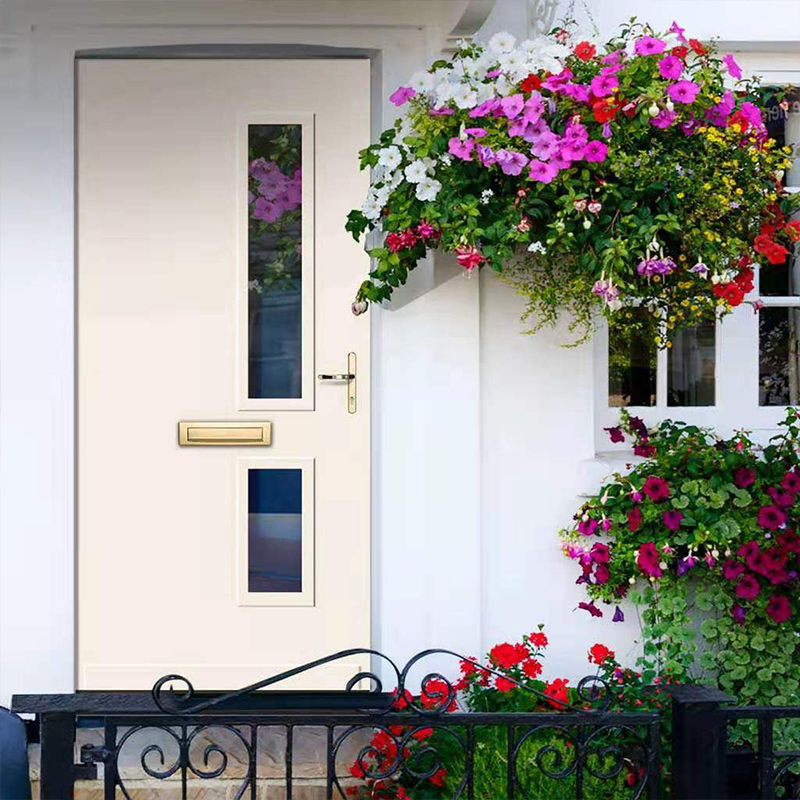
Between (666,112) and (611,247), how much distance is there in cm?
39

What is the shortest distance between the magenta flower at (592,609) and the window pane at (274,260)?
1.12 meters

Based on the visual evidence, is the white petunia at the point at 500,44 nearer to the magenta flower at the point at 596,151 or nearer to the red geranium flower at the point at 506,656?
the magenta flower at the point at 596,151

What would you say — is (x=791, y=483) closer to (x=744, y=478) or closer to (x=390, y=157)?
(x=744, y=478)

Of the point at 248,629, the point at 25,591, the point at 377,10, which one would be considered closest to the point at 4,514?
the point at 25,591

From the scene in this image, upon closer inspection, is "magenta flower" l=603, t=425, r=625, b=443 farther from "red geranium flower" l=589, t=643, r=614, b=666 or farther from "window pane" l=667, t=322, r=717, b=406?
"red geranium flower" l=589, t=643, r=614, b=666

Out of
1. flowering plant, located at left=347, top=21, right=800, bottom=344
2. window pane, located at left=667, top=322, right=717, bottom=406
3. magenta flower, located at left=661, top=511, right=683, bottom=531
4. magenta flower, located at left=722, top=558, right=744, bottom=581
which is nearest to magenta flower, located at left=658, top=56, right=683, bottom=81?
flowering plant, located at left=347, top=21, right=800, bottom=344

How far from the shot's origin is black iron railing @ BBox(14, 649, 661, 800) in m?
2.24

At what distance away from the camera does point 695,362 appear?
160 inches

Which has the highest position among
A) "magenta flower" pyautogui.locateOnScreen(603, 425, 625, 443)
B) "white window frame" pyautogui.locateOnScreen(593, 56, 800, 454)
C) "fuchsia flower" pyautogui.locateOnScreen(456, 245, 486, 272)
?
"fuchsia flower" pyautogui.locateOnScreen(456, 245, 486, 272)

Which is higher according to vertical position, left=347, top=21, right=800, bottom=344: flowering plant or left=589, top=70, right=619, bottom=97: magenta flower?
left=589, top=70, right=619, bottom=97: magenta flower

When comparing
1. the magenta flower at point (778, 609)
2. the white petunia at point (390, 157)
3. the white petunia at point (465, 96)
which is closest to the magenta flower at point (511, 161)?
the white petunia at point (465, 96)

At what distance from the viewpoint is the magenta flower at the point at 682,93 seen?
319 cm

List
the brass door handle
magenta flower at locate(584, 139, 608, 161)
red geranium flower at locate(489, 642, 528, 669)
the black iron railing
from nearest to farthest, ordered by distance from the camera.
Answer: the black iron railing, magenta flower at locate(584, 139, 608, 161), red geranium flower at locate(489, 642, 528, 669), the brass door handle

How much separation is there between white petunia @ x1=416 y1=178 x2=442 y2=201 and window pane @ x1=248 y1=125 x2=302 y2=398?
712 mm
